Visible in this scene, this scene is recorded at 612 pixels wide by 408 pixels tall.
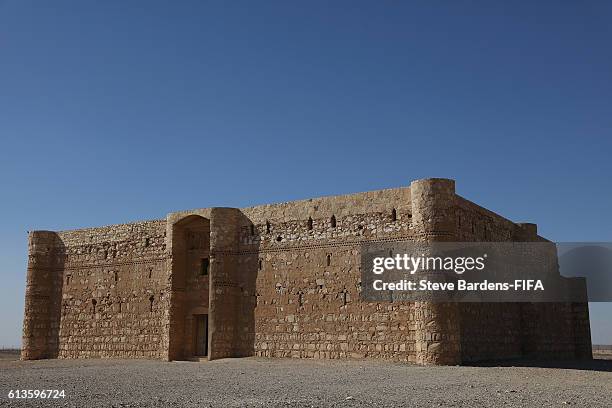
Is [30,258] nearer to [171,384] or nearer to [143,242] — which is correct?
[143,242]

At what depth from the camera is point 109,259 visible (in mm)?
25453

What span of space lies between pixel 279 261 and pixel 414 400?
12073 millimetres

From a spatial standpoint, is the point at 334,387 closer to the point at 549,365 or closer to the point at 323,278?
the point at 323,278

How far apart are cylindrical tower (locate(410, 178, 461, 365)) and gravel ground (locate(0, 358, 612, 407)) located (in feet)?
3.59

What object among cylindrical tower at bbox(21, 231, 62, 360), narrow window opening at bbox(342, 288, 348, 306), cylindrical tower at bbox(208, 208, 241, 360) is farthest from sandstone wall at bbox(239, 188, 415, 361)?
cylindrical tower at bbox(21, 231, 62, 360)

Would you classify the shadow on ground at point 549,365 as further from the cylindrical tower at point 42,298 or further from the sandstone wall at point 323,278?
the cylindrical tower at point 42,298

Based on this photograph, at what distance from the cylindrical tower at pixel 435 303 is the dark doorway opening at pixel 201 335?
28.3 ft

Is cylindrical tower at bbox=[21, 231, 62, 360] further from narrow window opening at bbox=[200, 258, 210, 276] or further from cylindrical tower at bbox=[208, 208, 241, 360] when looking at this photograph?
cylindrical tower at bbox=[208, 208, 241, 360]

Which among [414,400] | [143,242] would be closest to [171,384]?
[414,400]

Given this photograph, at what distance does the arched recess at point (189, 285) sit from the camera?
22.8 meters

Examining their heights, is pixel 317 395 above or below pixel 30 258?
below

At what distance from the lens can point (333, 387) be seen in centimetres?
1138

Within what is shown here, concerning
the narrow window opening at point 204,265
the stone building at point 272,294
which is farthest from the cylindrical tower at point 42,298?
the narrow window opening at point 204,265

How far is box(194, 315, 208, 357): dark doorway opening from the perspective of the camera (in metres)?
23.1
